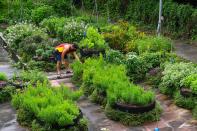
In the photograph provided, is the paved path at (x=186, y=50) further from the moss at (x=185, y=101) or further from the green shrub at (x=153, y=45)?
the moss at (x=185, y=101)

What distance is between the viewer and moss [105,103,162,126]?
10070 millimetres

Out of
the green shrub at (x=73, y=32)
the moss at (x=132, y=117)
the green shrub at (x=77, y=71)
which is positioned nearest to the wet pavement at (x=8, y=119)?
the moss at (x=132, y=117)

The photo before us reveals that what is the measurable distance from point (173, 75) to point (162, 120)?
68.2 inches

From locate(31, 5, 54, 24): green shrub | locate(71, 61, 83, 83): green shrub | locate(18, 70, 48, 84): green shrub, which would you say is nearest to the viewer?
locate(18, 70, 48, 84): green shrub

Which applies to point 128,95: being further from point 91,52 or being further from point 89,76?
point 91,52

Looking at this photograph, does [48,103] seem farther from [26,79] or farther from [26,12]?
[26,12]

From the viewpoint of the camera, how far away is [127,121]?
33.1 feet

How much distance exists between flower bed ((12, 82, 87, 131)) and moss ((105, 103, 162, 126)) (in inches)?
36.9

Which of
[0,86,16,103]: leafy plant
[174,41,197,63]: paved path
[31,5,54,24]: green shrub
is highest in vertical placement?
[31,5,54,24]: green shrub

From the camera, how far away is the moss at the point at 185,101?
10.7m

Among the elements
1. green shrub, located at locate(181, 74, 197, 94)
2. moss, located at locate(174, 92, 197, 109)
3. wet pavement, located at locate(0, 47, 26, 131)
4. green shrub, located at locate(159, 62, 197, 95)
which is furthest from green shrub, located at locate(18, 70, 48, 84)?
green shrub, located at locate(181, 74, 197, 94)

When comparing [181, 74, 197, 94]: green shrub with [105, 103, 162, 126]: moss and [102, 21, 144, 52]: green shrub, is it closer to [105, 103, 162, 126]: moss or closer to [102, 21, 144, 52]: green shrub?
[105, 103, 162, 126]: moss

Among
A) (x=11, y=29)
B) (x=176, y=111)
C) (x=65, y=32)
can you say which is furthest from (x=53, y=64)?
(x=176, y=111)

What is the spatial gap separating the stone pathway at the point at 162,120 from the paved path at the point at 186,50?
5.00 metres
